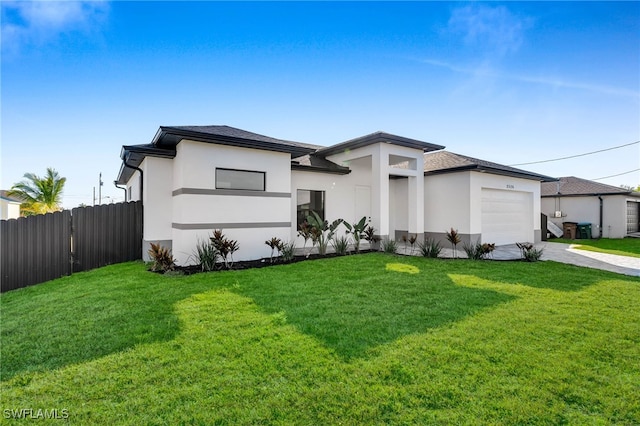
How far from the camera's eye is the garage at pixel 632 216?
2042 cm

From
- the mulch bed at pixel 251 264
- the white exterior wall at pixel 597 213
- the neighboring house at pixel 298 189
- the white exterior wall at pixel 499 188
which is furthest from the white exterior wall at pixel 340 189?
the white exterior wall at pixel 597 213

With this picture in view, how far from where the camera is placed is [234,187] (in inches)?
379

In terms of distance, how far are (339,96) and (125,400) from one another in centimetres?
1273

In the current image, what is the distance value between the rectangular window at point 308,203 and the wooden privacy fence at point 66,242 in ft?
18.5

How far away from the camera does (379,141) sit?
437 inches

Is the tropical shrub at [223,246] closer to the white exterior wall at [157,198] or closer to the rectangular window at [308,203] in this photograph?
the white exterior wall at [157,198]

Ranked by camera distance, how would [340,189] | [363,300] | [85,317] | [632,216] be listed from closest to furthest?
[85,317], [363,300], [340,189], [632,216]

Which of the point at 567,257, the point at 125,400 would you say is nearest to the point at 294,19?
the point at 125,400

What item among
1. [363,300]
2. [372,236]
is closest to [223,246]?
[363,300]

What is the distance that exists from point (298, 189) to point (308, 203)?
29.7 inches

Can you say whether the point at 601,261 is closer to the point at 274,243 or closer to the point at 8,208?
the point at 274,243

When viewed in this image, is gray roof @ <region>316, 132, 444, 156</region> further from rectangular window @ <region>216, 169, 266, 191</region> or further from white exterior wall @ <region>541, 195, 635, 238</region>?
white exterior wall @ <region>541, 195, 635, 238</region>

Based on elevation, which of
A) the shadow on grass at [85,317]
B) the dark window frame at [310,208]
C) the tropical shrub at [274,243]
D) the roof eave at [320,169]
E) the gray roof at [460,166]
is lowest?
the shadow on grass at [85,317]

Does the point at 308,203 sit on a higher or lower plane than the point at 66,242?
higher
